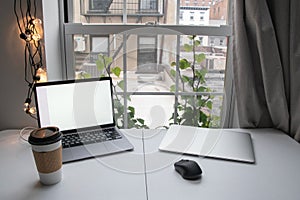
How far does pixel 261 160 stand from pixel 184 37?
69 centimetres

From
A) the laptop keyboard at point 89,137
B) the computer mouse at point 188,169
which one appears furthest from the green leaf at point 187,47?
the computer mouse at point 188,169

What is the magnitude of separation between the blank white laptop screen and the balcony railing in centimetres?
38

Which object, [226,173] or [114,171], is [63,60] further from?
[226,173]

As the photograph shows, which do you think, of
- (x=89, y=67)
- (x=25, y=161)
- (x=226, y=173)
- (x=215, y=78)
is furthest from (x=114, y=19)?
(x=226, y=173)

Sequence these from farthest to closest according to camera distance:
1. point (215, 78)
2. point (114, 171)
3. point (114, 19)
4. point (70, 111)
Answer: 1. point (215, 78)
2. point (114, 19)
3. point (70, 111)
4. point (114, 171)

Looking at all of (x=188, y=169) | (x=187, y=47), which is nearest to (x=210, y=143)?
(x=188, y=169)

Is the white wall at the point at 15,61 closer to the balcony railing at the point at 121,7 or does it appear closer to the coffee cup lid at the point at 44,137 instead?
the balcony railing at the point at 121,7

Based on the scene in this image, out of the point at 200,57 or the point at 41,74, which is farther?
the point at 200,57

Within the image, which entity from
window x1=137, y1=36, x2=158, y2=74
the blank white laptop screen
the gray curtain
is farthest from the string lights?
the gray curtain

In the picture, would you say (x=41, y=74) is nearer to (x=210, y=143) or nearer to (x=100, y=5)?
(x=100, y=5)

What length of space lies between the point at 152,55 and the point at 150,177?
683 millimetres

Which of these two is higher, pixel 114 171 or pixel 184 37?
pixel 184 37

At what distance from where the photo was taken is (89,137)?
3.77 ft

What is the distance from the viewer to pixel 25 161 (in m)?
0.99
